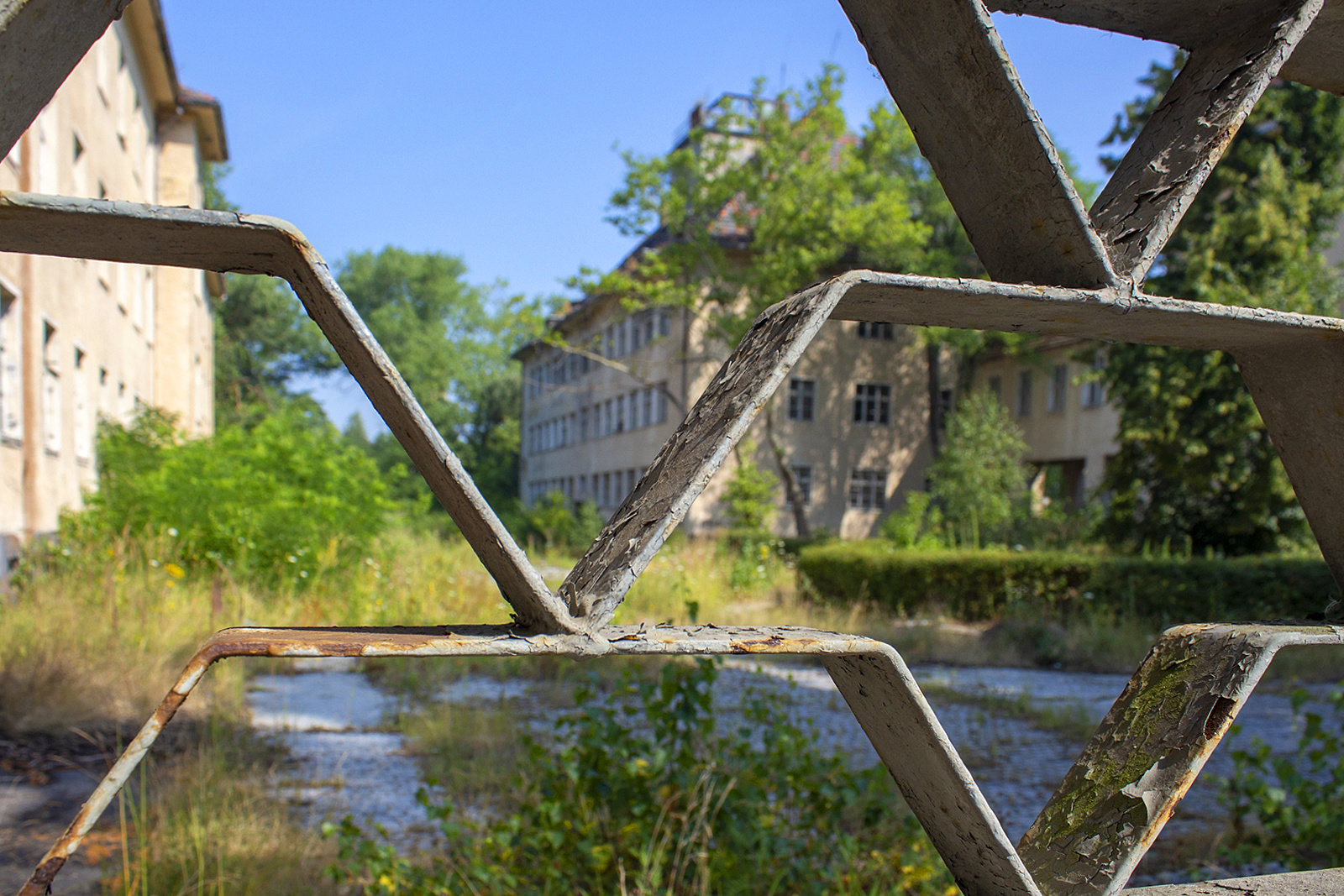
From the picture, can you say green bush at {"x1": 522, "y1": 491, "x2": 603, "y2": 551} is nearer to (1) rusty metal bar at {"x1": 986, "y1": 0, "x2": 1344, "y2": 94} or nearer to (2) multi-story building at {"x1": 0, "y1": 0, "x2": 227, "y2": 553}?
(2) multi-story building at {"x1": 0, "y1": 0, "x2": 227, "y2": 553}

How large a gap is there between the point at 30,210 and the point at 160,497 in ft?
30.7

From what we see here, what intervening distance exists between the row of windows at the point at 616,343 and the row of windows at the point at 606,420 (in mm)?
1349

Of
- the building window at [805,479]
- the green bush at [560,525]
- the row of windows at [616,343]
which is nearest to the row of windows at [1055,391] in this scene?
the building window at [805,479]

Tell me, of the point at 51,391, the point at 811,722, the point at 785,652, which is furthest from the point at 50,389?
the point at 785,652

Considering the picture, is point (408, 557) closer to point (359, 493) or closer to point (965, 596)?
point (359, 493)

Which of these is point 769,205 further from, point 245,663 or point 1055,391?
point 245,663

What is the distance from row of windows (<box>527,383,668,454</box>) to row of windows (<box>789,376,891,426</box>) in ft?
11.7

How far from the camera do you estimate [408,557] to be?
1150 centimetres

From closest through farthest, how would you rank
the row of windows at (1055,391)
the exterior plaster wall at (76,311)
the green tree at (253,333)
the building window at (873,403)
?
the exterior plaster wall at (76,311), the row of windows at (1055,391), the building window at (873,403), the green tree at (253,333)

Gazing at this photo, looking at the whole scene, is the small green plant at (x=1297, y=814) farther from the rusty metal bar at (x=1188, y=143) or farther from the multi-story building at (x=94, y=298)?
the multi-story building at (x=94, y=298)

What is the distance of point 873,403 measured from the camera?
1065 inches

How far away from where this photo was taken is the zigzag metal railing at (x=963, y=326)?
2.53ft

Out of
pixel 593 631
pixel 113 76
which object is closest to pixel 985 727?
pixel 593 631

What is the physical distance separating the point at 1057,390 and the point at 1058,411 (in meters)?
0.59
